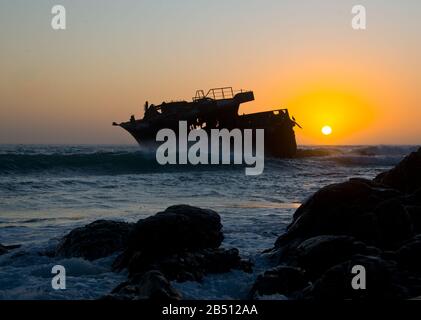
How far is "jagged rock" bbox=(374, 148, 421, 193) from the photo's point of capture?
10.3 m

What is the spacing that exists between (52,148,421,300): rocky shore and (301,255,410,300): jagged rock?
1 centimetres

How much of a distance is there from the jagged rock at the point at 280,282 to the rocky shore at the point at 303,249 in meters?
0.01

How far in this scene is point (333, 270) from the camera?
573 cm

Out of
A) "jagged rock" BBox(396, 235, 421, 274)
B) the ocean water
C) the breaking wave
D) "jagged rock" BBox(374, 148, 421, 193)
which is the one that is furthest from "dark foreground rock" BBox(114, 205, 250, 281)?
the breaking wave

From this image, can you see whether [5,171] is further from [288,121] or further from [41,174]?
[288,121]

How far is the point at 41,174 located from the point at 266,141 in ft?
57.8

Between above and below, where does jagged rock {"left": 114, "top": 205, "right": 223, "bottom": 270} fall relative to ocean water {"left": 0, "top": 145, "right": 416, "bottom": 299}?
above

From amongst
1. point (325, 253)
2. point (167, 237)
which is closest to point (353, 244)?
point (325, 253)

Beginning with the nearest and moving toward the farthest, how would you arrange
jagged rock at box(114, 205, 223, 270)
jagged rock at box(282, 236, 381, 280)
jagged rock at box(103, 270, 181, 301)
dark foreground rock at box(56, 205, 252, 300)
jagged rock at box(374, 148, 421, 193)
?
jagged rock at box(103, 270, 181, 301), jagged rock at box(282, 236, 381, 280), dark foreground rock at box(56, 205, 252, 300), jagged rock at box(114, 205, 223, 270), jagged rock at box(374, 148, 421, 193)

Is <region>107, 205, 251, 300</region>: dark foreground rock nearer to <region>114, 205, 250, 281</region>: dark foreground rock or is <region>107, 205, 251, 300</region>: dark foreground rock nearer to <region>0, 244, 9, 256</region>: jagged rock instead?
<region>114, 205, 250, 281</region>: dark foreground rock

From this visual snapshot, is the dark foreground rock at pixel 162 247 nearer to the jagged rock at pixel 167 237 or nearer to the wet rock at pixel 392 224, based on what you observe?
the jagged rock at pixel 167 237

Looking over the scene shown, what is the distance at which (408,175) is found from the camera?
1050 cm

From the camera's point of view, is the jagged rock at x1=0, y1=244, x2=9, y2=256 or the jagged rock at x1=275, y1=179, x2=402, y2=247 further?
the jagged rock at x1=0, y1=244, x2=9, y2=256
